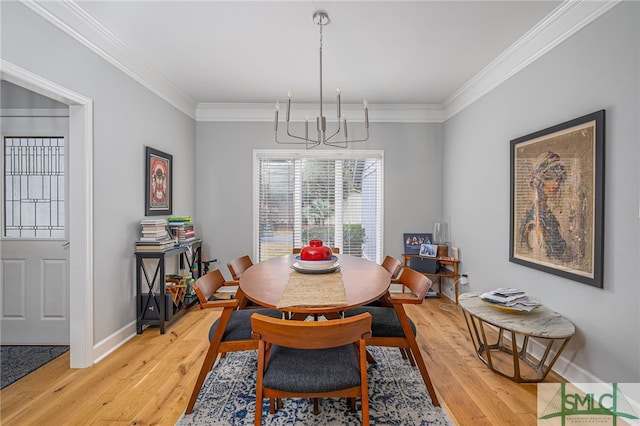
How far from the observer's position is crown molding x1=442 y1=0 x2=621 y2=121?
1.96 meters

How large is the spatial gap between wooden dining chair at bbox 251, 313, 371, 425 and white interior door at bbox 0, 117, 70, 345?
228cm

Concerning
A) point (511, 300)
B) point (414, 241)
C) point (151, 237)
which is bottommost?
point (511, 300)

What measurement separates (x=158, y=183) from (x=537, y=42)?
12.3 ft

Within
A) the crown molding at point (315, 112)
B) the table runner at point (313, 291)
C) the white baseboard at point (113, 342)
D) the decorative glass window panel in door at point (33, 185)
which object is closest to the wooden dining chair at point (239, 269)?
the table runner at point (313, 291)

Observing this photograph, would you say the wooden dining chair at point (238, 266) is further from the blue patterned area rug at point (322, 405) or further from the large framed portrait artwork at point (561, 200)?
the large framed portrait artwork at point (561, 200)

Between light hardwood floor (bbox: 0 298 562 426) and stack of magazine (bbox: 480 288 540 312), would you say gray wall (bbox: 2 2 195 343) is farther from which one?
stack of magazine (bbox: 480 288 540 312)

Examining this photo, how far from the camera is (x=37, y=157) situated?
264 cm

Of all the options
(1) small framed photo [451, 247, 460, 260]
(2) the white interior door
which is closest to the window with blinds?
(1) small framed photo [451, 247, 460, 260]

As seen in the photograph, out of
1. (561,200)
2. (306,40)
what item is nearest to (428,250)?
(561,200)

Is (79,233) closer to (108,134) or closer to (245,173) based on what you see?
(108,134)

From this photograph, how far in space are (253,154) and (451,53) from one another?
2.70m

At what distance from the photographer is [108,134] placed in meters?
2.53

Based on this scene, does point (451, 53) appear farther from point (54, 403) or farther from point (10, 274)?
point (10, 274)

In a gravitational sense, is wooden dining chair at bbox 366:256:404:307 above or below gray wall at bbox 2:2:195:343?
below
